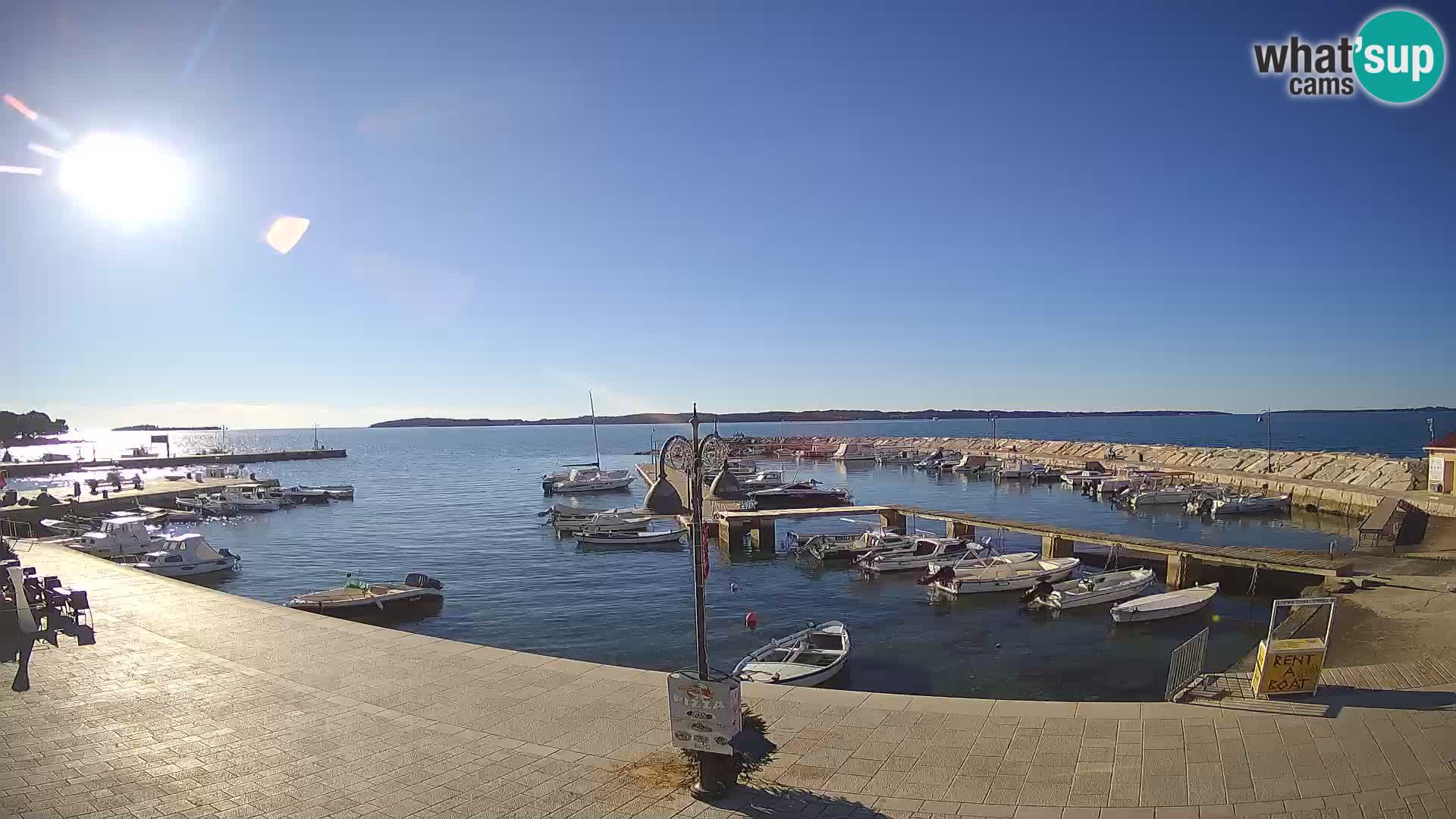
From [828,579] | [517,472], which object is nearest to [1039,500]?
[828,579]

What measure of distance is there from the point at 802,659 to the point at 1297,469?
215 ft

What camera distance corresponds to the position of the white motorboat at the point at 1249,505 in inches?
2024

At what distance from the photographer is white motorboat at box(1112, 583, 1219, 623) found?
81.5ft

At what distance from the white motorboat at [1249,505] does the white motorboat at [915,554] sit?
25.8 metres

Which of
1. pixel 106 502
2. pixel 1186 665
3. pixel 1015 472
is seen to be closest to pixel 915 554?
pixel 1186 665

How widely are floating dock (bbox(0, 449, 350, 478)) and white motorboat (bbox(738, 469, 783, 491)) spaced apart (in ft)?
266

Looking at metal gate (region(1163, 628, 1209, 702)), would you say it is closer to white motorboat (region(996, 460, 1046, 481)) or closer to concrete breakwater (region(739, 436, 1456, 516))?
concrete breakwater (region(739, 436, 1456, 516))

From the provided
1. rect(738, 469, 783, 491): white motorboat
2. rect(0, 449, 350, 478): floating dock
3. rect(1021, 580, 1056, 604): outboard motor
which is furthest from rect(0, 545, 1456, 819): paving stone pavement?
rect(0, 449, 350, 478): floating dock

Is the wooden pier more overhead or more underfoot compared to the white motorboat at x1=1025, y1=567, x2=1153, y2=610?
more overhead

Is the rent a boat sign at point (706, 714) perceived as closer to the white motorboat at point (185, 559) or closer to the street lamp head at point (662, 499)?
the street lamp head at point (662, 499)

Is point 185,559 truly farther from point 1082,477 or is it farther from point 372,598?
point 1082,477

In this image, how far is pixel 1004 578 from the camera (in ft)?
96.5

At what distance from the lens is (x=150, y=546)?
39.5 m

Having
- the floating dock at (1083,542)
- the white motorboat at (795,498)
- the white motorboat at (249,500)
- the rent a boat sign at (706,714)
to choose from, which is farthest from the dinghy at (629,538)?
the white motorboat at (249,500)
